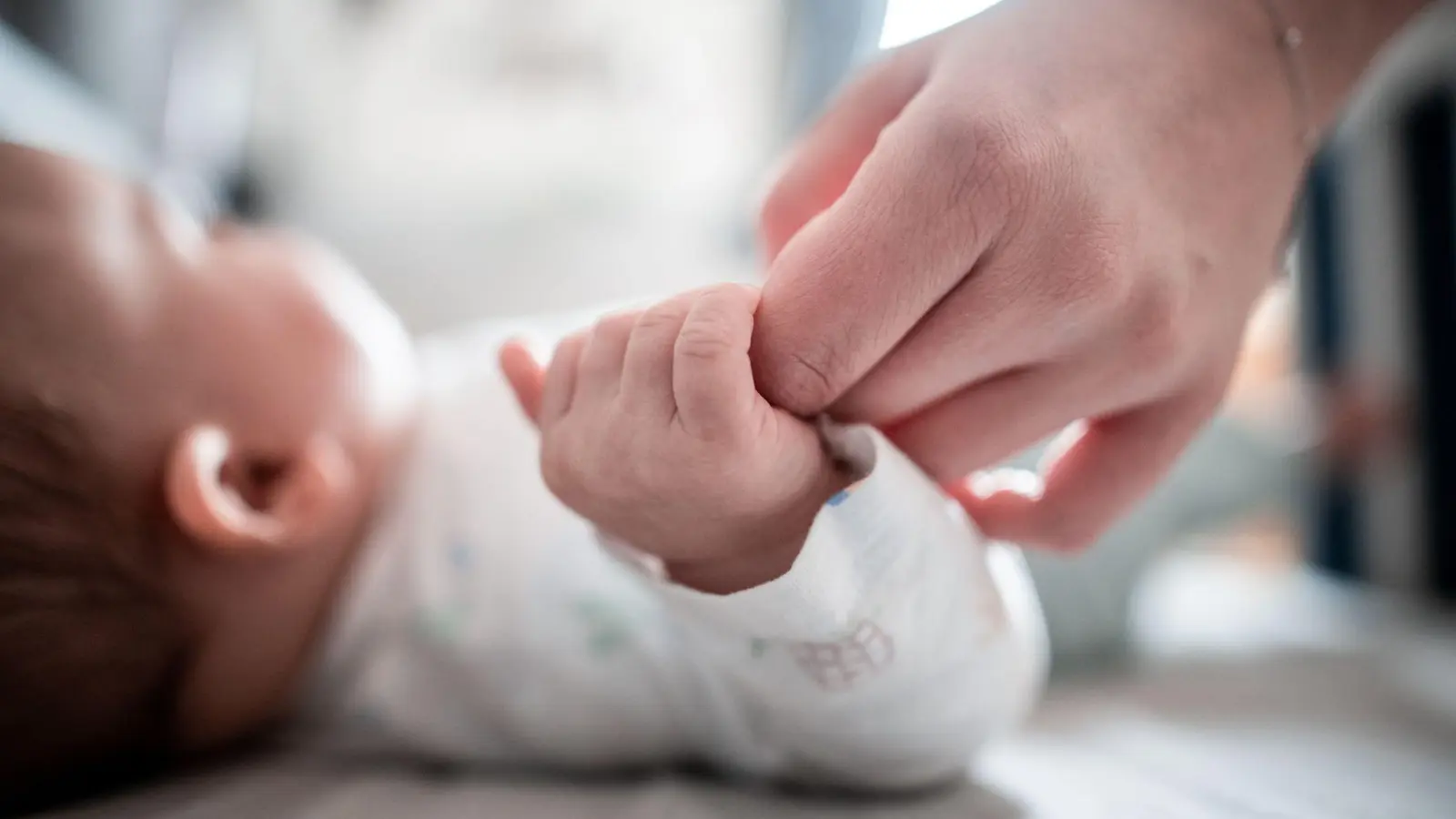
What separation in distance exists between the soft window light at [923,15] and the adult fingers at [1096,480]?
23 cm

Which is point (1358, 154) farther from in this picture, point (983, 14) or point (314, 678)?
point (314, 678)

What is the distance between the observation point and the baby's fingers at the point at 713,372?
13.2 inches

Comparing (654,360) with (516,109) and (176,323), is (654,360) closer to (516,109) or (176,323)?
(176,323)

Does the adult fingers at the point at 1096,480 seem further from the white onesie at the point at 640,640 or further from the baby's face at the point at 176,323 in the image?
the baby's face at the point at 176,323

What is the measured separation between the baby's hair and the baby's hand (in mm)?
286

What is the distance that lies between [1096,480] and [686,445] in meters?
0.29

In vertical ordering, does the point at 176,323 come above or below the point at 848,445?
above

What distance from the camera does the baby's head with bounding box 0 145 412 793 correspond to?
52 centimetres

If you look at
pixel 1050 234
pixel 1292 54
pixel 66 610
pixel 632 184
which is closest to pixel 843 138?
pixel 1050 234

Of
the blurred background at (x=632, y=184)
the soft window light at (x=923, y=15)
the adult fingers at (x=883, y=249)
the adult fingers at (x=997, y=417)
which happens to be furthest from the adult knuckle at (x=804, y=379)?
the blurred background at (x=632, y=184)

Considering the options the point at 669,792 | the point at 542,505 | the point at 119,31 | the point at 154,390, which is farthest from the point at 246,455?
the point at 119,31

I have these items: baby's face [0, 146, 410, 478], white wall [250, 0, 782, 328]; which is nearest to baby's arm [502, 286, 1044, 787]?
baby's face [0, 146, 410, 478]

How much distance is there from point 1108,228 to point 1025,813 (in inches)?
12.3

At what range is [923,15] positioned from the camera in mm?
780
